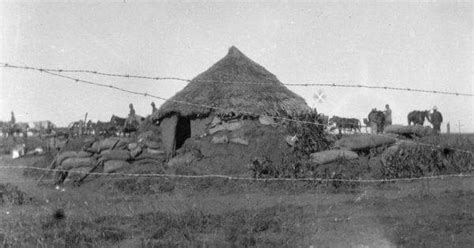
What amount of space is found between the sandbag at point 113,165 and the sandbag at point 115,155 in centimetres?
14

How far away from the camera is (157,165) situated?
13.7m

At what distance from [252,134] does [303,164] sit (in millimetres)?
2091

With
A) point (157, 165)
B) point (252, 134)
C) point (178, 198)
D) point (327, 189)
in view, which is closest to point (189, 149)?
point (157, 165)

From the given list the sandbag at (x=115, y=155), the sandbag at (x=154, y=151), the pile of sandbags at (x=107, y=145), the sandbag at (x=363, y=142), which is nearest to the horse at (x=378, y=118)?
the sandbag at (x=363, y=142)

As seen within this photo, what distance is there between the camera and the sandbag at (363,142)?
12586 mm

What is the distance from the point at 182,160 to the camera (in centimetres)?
1330

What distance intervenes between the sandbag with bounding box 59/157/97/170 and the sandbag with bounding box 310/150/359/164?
6.34m

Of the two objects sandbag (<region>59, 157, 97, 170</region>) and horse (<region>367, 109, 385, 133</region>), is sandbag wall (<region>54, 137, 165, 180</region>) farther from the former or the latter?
horse (<region>367, 109, 385, 133</region>)

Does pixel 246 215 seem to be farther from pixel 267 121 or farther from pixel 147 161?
pixel 147 161

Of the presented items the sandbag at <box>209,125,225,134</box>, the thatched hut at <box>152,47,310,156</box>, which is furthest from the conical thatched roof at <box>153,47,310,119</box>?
the sandbag at <box>209,125,225,134</box>

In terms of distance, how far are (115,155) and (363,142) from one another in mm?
6810

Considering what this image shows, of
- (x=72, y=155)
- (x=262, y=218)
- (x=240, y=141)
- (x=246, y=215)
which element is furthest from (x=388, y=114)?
(x=262, y=218)

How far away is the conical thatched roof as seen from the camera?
1420 cm

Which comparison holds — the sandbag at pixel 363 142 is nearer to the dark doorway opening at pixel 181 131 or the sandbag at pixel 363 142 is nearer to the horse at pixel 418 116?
the dark doorway opening at pixel 181 131
